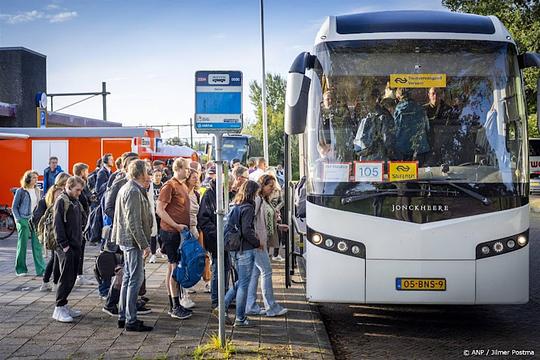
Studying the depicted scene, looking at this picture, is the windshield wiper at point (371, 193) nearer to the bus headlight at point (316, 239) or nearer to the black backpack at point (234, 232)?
the bus headlight at point (316, 239)

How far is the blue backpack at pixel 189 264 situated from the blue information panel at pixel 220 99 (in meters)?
1.73

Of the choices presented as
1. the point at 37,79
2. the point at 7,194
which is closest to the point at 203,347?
the point at 7,194

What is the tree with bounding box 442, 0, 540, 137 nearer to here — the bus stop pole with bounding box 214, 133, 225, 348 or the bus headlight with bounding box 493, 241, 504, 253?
the bus headlight with bounding box 493, 241, 504, 253

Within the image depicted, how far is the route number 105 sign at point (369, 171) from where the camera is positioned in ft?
23.1

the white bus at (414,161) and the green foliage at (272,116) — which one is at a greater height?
the green foliage at (272,116)

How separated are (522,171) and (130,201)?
13.9ft

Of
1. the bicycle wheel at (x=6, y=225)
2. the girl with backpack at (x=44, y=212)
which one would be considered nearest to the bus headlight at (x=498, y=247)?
the girl with backpack at (x=44, y=212)

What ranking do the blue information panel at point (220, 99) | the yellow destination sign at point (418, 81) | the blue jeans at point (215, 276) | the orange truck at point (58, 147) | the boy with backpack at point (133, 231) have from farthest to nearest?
the orange truck at point (58, 147) → the blue jeans at point (215, 276) → the yellow destination sign at point (418, 81) → the boy with backpack at point (133, 231) → the blue information panel at point (220, 99)

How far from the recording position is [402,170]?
7.05 meters

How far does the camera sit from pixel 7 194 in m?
21.0

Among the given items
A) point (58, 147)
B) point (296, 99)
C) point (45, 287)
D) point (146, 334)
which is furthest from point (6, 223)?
point (296, 99)

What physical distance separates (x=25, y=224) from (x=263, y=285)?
5065mm

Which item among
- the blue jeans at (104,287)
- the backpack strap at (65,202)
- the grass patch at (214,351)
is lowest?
the grass patch at (214,351)

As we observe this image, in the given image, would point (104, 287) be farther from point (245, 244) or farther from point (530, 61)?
point (530, 61)
